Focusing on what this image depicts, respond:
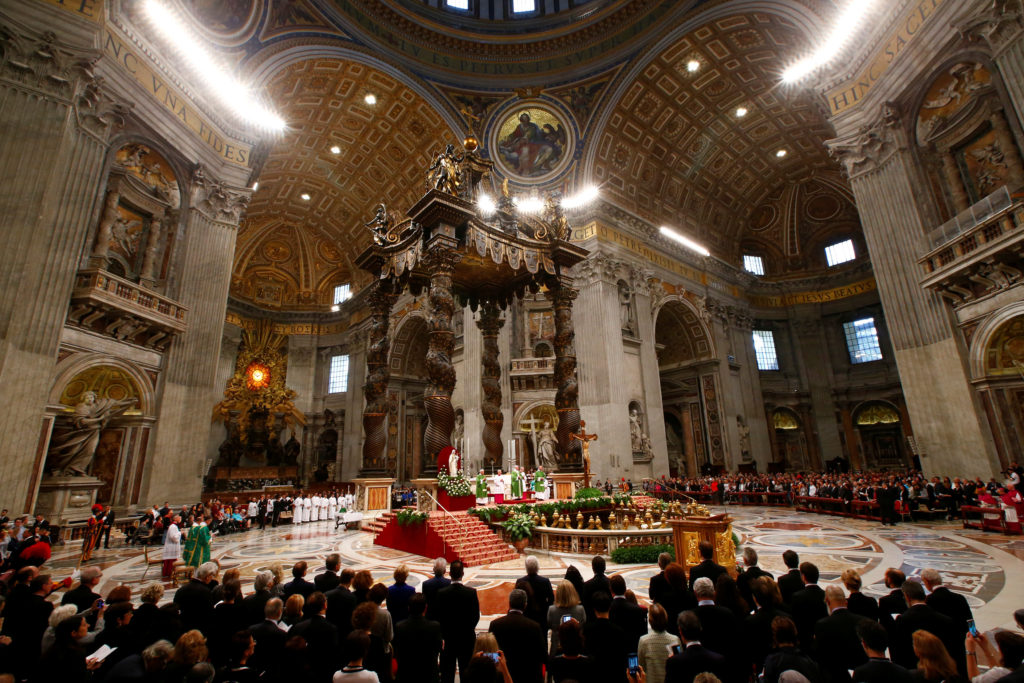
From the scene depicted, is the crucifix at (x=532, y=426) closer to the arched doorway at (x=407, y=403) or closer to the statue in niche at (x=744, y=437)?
the arched doorway at (x=407, y=403)

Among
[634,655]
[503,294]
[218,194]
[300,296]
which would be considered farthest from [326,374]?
[634,655]

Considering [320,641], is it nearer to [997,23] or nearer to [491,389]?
[491,389]

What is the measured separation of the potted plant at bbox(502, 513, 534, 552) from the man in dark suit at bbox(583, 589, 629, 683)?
18.3 feet

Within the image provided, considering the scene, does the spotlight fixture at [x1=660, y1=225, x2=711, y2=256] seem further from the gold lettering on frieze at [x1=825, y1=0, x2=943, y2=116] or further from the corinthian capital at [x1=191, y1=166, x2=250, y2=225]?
the corinthian capital at [x1=191, y1=166, x2=250, y2=225]

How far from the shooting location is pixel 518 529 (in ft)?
26.6

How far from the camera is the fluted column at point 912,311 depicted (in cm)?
1034

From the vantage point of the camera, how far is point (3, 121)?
8.62 m

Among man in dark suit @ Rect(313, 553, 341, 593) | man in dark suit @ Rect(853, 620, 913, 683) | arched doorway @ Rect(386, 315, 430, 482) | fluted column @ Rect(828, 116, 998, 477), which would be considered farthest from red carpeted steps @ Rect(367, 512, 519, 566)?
arched doorway @ Rect(386, 315, 430, 482)

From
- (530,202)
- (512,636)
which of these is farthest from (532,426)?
(512,636)

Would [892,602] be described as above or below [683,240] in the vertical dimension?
below

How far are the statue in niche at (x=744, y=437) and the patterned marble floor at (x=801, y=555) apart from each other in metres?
10.2

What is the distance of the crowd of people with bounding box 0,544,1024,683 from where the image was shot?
2.17m

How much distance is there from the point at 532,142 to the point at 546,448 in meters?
13.2

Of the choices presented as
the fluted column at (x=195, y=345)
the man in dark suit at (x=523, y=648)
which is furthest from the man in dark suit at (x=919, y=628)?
the fluted column at (x=195, y=345)
